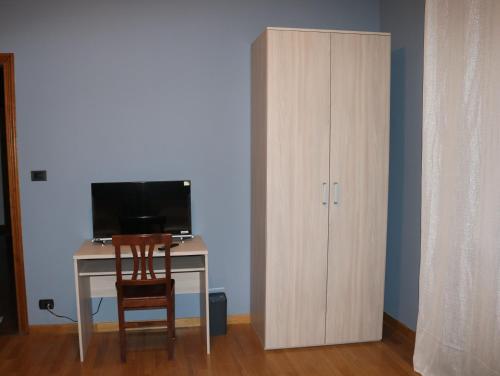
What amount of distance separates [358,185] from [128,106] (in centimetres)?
189

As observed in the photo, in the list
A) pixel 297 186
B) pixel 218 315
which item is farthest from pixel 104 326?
pixel 297 186

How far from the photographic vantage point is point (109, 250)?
327 centimetres

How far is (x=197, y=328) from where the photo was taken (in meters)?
3.79

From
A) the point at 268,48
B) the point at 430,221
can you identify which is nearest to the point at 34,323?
the point at 268,48

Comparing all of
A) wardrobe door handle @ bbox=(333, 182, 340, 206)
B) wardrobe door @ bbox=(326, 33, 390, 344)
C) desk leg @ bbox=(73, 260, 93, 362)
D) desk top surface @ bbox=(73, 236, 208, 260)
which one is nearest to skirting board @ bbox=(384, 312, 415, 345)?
wardrobe door @ bbox=(326, 33, 390, 344)

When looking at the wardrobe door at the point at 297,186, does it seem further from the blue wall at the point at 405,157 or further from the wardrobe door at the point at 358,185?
the blue wall at the point at 405,157

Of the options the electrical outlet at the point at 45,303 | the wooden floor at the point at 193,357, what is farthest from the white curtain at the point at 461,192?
the electrical outlet at the point at 45,303

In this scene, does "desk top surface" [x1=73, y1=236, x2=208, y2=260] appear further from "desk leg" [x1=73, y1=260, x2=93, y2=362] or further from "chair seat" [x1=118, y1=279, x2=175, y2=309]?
"chair seat" [x1=118, y1=279, x2=175, y2=309]

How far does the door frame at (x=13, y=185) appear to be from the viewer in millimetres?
3451

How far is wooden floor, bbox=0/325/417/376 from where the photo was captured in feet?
10.0

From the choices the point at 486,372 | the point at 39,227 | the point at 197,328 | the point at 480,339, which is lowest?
the point at 197,328

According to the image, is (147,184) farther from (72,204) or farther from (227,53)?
(227,53)

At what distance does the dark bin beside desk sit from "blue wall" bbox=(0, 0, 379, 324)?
0.97 feet

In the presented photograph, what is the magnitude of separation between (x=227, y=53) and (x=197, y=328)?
2.28 m
